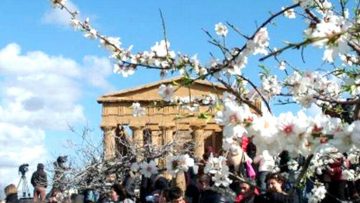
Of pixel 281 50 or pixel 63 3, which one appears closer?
pixel 281 50

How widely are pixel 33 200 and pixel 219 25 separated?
8.78 meters

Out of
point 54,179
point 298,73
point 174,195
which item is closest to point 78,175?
point 54,179

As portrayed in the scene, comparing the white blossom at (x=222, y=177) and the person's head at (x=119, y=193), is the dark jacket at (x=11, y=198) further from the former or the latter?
the white blossom at (x=222, y=177)

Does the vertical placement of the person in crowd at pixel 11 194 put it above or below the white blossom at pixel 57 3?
below

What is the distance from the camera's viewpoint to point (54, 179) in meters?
24.1

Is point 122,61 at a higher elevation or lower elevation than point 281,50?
higher

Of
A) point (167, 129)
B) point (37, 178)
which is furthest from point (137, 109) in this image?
point (167, 129)

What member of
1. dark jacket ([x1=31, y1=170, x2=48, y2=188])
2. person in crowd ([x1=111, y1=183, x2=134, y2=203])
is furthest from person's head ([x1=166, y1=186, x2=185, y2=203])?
dark jacket ([x1=31, y1=170, x2=48, y2=188])

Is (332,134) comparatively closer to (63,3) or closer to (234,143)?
(234,143)

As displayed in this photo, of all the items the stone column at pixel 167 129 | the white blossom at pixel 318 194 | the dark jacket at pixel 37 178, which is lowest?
the white blossom at pixel 318 194

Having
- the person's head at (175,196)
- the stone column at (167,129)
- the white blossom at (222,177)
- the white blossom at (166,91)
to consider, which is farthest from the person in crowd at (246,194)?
the stone column at (167,129)

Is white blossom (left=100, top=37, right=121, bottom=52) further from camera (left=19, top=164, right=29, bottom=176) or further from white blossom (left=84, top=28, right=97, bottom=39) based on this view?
camera (left=19, top=164, right=29, bottom=176)

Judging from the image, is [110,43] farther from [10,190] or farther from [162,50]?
[10,190]

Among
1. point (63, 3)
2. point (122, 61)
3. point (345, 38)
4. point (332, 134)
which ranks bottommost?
point (332, 134)
